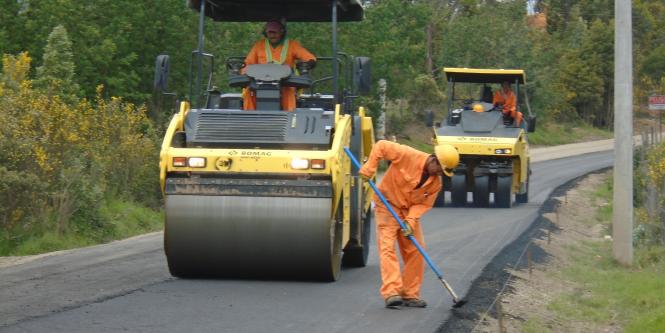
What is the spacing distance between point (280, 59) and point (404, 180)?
8.40 feet

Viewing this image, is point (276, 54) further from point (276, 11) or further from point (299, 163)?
point (299, 163)

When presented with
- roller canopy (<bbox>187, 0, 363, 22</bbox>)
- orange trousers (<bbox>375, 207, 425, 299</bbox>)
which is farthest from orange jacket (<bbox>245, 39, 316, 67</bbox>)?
orange trousers (<bbox>375, 207, 425, 299</bbox>)

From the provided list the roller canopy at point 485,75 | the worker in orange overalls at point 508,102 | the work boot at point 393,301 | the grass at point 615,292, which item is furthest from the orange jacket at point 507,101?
the work boot at point 393,301

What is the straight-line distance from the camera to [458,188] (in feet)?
83.1

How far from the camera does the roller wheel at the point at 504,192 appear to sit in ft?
81.1

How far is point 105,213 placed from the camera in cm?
1831

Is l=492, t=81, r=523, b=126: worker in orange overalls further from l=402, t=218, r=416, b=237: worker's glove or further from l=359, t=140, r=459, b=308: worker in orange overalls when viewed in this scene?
l=402, t=218, r=416, b=237: worker's glove

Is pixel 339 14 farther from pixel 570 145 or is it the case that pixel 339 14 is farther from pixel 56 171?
pixel 570 145

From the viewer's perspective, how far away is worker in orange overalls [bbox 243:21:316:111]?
12.5 metres

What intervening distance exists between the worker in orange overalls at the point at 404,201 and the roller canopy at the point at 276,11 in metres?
3.05

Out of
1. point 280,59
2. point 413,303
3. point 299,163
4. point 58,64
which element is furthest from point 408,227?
point 58,64

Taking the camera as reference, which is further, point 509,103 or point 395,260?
point 509,103

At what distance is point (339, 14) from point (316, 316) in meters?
4.86

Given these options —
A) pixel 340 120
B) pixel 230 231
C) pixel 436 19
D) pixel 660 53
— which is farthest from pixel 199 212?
pixel 660 53
